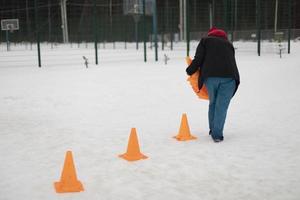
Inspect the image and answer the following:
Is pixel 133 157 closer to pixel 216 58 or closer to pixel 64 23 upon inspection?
pixel 216 58

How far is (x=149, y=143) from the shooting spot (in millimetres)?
6656

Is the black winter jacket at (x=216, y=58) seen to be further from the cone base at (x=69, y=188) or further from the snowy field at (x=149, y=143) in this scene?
the cone base at (x=69, y=188)

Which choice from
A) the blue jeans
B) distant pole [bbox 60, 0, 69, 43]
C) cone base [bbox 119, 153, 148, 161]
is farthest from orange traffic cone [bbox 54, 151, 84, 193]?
distant pole [bbox 60, 0, 69, 43]

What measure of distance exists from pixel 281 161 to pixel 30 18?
4502 centimetres

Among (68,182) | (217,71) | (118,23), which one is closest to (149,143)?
(217,71)

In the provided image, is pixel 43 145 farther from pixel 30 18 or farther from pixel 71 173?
pixel 30 18

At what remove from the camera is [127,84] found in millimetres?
13781

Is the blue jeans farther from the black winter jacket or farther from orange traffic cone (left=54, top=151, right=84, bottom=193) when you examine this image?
orange traffic cone (left=54, top=151, right=84, bottom=193)

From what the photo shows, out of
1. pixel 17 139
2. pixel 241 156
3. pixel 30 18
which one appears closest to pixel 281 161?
pixel 241 156

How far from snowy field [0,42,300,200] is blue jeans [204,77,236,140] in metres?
0.35

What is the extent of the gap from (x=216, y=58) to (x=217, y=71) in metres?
0.20

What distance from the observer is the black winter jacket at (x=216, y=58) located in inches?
251

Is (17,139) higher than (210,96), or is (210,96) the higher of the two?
(210,96)

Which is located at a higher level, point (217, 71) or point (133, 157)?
point (217, 71)
